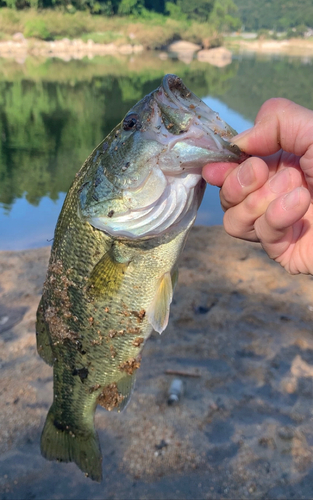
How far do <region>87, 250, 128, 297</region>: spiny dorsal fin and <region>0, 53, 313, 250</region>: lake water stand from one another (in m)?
3.58

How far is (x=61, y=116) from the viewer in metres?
16.3

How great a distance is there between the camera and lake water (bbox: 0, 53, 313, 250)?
27.3ft

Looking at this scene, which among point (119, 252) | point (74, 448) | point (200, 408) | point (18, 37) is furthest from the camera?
point (18, 37)

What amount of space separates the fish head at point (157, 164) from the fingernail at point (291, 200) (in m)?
0.29

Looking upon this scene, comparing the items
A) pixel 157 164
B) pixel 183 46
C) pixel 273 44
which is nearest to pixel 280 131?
pixel 157 164

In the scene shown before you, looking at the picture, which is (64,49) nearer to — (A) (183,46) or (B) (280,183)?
(A) (183,46)

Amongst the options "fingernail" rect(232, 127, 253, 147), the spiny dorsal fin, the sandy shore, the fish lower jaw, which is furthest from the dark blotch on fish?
"fingernail" rect(232, 127, 253, 147)

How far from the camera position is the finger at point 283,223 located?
1.64 meters

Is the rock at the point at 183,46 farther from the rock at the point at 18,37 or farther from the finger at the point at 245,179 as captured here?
the finger at the point at 245,179

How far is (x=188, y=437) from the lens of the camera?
10.0ft

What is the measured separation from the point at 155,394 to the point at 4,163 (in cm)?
920

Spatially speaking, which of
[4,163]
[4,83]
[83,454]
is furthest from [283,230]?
[4,83]

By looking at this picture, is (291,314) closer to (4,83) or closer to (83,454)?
(83,454)

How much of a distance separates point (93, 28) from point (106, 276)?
5988cm
